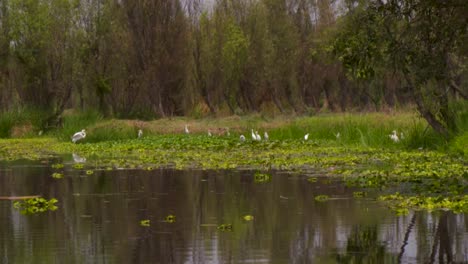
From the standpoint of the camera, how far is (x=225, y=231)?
11.3 m

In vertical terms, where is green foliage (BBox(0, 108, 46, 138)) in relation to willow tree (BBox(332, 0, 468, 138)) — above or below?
below

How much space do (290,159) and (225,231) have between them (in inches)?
471

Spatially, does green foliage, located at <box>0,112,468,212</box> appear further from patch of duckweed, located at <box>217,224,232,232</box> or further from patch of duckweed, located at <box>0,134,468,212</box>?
patch of duckweed, located at <box>217,224,232,232</box>

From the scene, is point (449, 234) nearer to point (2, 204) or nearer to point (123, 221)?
point (123, 221)

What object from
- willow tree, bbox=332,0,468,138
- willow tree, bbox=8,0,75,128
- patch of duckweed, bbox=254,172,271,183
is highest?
willow tree, bbox=8,0,75,128

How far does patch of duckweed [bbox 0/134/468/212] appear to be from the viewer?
16031mm

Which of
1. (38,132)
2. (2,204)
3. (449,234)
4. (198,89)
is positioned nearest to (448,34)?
(449,234)

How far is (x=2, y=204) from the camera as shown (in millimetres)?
15078

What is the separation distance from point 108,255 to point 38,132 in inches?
1310

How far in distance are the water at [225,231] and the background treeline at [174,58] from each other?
1871 cm

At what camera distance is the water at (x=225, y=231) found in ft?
31.6

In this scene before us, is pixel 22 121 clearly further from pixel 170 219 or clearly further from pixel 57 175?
pixel 170 219

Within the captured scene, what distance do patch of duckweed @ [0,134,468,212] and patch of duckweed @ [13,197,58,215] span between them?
4.85 metres

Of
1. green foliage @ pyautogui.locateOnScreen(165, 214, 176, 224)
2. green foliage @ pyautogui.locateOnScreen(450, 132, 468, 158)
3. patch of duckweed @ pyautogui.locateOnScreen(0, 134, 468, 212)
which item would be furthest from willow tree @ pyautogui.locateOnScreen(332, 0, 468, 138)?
green foliage @ pyautogui.locateOnScreen(165, 214, 176, 224)
